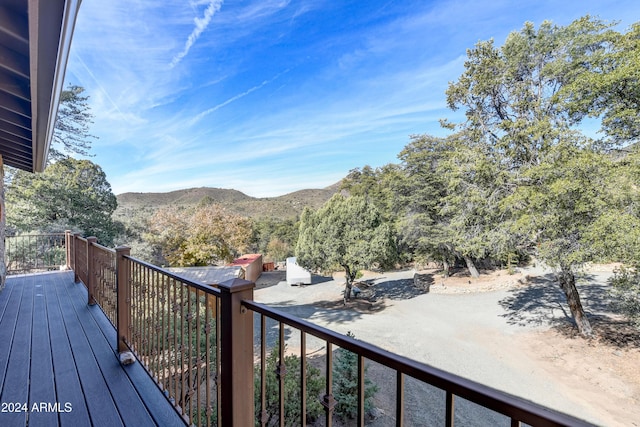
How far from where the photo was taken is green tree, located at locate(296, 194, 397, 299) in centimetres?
1152

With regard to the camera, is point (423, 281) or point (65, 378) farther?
point (423, 281)

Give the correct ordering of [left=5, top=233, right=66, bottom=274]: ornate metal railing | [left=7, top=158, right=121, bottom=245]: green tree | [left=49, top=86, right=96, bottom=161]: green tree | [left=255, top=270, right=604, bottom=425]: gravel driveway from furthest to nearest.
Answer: [left=49, top=86, right=96, bottom=161]: green tree
[left=7, top=158, right=121, bottom=245]: green tree
[left=5, top=233, right=66, bottom=274]: ornate metal railing
[left=255, top=270, right=604, bottom=425]: gravel driveway

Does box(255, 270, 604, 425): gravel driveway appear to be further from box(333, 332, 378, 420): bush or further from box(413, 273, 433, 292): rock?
box(333, 332, 378, 420): bush

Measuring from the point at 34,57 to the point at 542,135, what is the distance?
932cm

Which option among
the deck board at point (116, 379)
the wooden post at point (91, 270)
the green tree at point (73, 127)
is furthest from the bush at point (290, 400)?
the green tree at point (73, 127)

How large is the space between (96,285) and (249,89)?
458 inches

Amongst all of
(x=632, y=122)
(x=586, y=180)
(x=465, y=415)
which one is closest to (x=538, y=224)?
(x=586, y=180)

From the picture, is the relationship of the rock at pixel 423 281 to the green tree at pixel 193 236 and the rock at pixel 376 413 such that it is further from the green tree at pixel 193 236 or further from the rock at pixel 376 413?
the rock at pixel 376 413

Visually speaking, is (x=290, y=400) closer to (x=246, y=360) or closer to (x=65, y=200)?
Answer: (x=246, y=360)

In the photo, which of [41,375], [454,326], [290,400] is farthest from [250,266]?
[41,375]

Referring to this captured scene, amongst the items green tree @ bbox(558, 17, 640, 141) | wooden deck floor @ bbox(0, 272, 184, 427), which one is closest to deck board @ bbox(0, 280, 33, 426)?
wooden deck floor @ bbox(0, 272, 184, 427)

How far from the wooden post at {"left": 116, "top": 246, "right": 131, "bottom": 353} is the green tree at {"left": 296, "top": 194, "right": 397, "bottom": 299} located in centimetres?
954

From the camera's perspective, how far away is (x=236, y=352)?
1.24 metres

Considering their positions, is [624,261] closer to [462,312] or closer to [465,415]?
[465,415]
